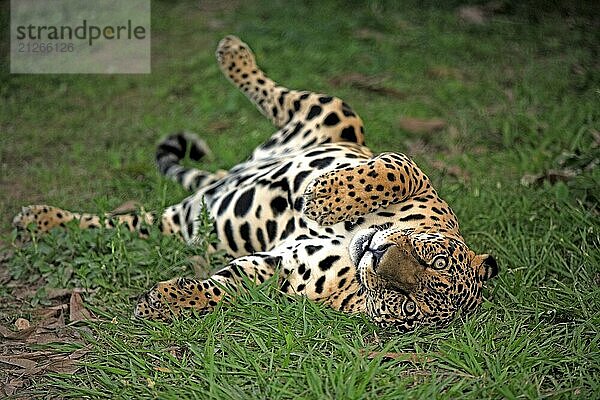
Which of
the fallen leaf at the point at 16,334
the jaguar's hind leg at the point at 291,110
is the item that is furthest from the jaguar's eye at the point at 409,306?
the fallen leaf at the point at 16,334

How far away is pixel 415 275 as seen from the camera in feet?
14.0

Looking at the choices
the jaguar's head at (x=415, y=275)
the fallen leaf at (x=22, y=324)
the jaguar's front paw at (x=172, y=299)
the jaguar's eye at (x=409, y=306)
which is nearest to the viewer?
the jaguar's head at (x=415, y=275)

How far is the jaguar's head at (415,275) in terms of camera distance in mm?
4250

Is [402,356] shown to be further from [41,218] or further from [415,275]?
[41,218]

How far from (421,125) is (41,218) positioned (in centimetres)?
341

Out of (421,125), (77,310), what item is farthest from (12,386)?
(421,125)

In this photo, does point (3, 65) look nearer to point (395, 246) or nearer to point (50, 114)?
point (50, 114)

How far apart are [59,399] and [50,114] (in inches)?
177

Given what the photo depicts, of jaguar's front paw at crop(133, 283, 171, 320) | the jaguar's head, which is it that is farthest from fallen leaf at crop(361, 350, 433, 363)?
jaguar's front paw at crop(133, 283, 171, 320)

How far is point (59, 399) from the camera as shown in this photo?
4250 millimetres

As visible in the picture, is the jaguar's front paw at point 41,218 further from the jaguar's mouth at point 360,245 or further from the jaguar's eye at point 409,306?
the jaguar's eye at point 409,306

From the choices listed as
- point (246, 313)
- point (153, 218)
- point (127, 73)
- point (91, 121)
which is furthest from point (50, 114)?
point (246, 313)

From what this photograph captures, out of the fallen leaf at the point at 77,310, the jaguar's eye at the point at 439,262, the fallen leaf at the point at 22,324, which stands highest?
the jaguar's eye at the point at 439,262

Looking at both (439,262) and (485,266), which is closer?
(439,262)
